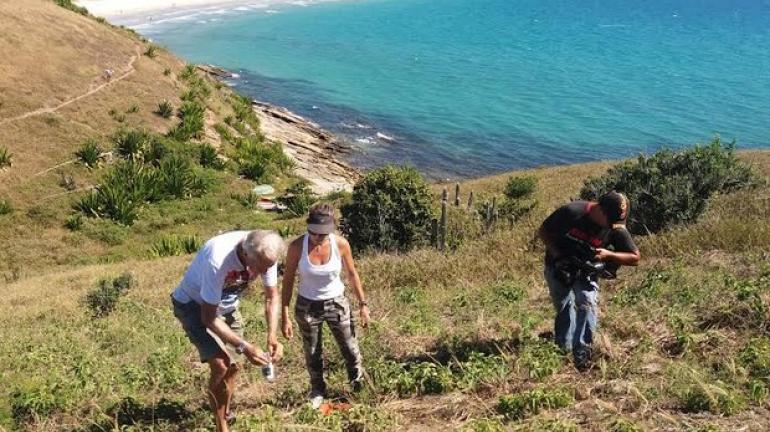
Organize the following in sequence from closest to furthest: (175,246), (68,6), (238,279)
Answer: (238,279)
(175,246)
(68,6)

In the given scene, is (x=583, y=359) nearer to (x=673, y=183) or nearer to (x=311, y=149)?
(x=673, y=183)

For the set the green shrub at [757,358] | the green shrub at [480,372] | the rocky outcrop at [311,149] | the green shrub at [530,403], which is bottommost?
the rocky outcrop at [311,149]

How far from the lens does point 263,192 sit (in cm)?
2412

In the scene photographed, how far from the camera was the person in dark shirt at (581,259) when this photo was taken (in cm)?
595

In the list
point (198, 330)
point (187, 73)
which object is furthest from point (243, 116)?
point (198, 330)

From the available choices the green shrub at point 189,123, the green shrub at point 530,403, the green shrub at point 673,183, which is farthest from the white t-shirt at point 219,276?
the green shrub at point 189,123

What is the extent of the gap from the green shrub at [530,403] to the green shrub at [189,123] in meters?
22.4

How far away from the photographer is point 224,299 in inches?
209

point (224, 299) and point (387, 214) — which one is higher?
point (224, 299)

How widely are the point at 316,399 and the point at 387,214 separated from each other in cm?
924

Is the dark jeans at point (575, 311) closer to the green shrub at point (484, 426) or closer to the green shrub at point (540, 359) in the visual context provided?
the green shrub at point (540, 359)

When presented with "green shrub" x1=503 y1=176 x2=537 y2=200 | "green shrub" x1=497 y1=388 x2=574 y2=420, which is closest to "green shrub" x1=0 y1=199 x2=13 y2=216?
"green shrub" x1=503 y1=176 x2=537 y2=200

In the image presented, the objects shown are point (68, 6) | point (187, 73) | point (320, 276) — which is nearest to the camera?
point (320, 276)

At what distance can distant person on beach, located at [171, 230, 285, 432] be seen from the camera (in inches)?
196
